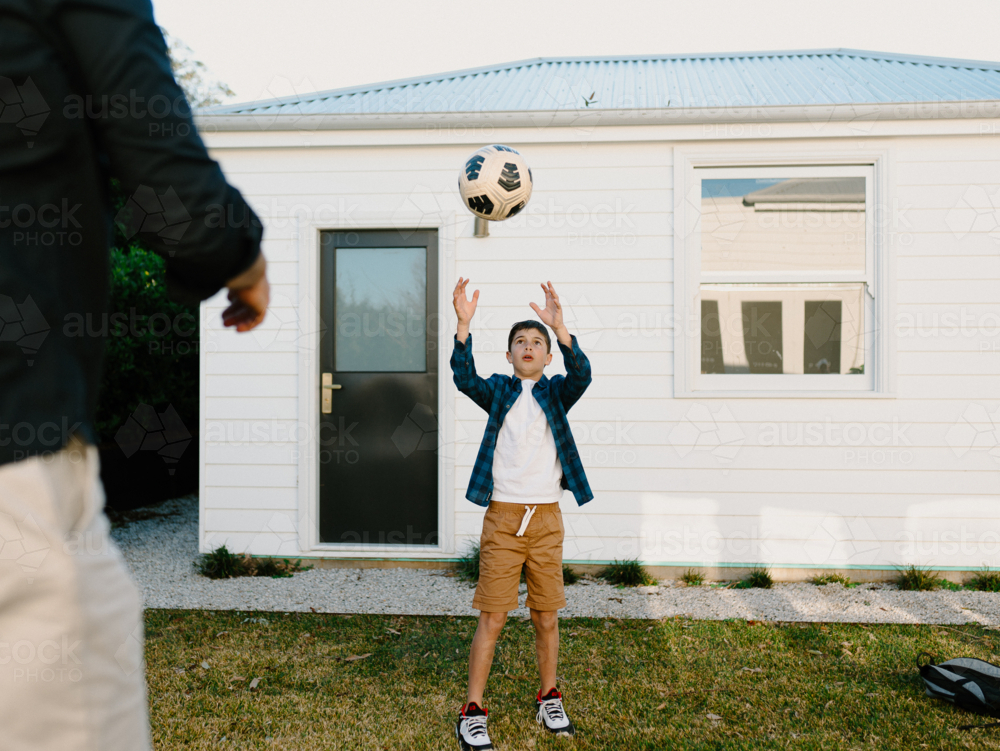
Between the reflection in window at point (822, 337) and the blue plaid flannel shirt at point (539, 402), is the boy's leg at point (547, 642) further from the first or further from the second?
the reflection in window at point (822, 337)

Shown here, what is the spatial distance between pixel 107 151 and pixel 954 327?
5.29 m

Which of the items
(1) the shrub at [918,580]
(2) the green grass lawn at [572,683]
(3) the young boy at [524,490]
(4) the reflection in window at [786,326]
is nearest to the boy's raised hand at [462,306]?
(3) the young boy at [524,490]

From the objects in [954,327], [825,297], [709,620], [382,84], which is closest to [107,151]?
[709,620]

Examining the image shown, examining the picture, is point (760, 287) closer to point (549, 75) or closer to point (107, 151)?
point (549, 75)

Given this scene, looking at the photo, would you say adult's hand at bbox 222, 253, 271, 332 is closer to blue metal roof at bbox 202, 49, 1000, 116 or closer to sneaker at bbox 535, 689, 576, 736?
sneaker at bbox 535, 689, 576, 736

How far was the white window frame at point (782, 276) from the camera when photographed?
473 cm

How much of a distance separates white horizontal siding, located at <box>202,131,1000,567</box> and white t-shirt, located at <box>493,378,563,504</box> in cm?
202

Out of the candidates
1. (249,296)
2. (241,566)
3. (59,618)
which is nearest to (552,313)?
(249,296)

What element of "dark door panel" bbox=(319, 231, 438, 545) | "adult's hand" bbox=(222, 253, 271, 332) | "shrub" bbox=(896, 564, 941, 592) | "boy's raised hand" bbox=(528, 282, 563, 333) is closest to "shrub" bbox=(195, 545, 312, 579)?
"dark door panel" bbox=(319, 231, 438, 545)

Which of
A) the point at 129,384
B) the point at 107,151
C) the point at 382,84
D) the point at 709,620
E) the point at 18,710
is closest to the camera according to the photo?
the point at 18,710

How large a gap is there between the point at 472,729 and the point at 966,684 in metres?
2.03

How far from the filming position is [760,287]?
4.84 m

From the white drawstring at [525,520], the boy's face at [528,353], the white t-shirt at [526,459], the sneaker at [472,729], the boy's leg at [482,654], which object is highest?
the boy's face at [528,353]

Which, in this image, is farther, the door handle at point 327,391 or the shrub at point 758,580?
the door handle at point 327,391
